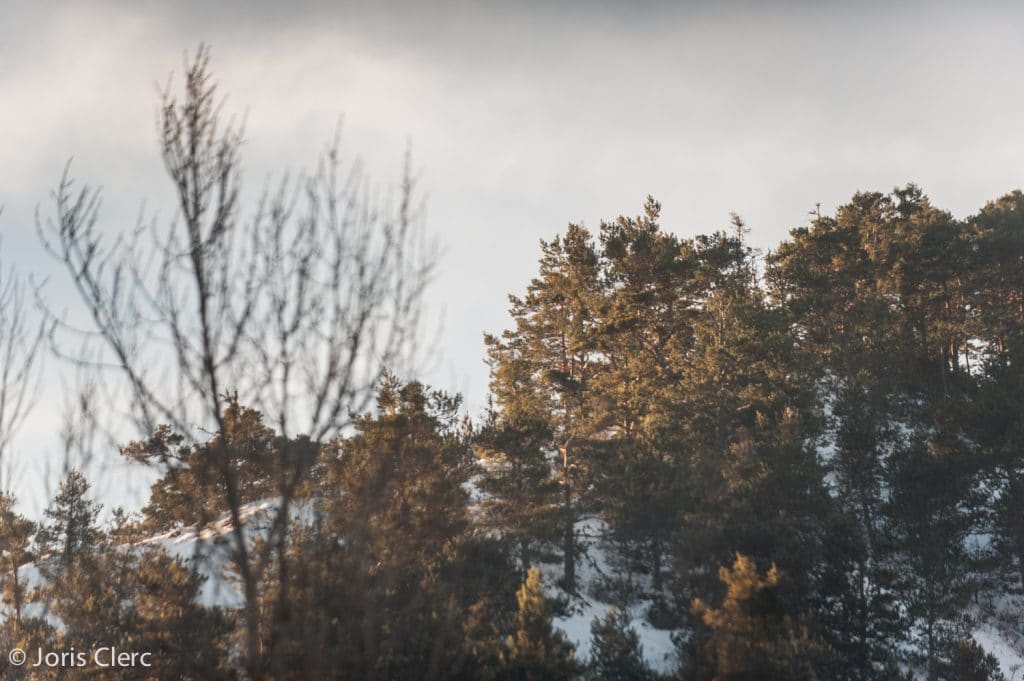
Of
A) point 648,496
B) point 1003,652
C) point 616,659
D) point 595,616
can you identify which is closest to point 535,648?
point 616,659

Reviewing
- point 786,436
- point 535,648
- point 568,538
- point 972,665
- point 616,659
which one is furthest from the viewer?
point 568,538

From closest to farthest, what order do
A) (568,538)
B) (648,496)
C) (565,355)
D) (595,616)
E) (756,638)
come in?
(756,638), (595,616), (648,496), (568,538), (565,355)

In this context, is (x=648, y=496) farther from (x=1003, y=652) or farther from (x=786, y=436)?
(x=1003, y=652)

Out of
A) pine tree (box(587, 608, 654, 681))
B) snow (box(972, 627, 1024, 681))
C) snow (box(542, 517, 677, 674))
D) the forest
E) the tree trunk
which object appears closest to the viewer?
the forest

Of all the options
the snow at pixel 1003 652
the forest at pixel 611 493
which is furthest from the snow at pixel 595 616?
the snow at pixel 1003 652

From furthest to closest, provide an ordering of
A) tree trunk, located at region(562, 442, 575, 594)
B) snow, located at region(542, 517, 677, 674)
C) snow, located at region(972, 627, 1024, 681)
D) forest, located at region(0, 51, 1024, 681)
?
tree trunk, located at region(562, 442, 575, 594), snow, located at region(972, 627, 1024, 681), snow, located at region(542, 517, 677, 674), forest, located at region(0, 51, 1024, 681)

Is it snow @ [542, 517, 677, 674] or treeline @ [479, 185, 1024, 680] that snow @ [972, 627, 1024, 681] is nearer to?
treeline @ [479, 185, 1024, 680]

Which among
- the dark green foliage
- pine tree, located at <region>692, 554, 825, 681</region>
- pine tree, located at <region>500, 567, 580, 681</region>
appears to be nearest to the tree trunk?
pine tree, located at <region>500, 567, 580, 681</region>

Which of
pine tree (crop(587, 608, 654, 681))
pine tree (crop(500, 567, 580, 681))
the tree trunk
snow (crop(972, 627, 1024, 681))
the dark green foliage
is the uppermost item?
the tree trunk

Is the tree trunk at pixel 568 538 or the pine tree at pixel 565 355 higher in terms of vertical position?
the pine tree at pixel 565 355

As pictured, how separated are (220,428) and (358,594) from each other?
1.39 m

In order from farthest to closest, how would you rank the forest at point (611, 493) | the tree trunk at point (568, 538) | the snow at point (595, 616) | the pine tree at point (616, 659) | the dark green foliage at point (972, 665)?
the tree trunk at point (568, 538) < the snow at point (595, 616) < the dark green foliage at point (972, 665) < the pine tree at point (616, 659) < the forest at point (611, 493)

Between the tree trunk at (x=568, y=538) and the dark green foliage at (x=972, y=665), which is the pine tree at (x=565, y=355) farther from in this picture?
the dark green foliage at (x=972, y=665)

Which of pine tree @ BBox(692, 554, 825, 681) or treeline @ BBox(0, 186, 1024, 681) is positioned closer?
treeline @ BBox(0, 186, 1024, 681)
